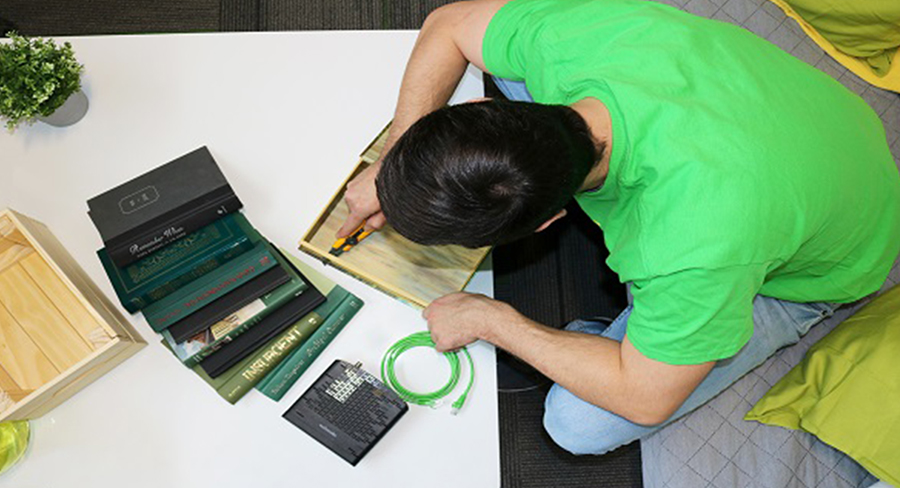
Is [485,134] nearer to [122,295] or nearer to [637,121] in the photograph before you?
[637,121]

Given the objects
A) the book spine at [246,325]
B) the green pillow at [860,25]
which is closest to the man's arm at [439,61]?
the book spine at [246,325]

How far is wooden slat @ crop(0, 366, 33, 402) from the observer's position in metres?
1.19

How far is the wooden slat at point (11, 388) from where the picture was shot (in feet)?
3.90

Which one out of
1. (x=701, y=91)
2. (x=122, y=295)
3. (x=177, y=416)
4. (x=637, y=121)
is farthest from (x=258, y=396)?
(x=701, y=91)

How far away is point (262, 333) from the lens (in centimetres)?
122

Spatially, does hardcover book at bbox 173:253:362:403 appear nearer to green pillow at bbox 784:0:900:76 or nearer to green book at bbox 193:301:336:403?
green book at bbox 193:301:336:403

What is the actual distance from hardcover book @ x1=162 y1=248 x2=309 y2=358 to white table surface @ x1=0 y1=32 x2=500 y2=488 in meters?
0.06

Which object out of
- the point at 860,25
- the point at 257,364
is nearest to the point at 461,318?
the point at 257,364

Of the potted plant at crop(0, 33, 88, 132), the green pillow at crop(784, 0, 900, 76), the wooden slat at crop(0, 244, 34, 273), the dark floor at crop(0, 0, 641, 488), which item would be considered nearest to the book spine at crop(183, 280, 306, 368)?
the wooden slat at crop(0, 244, 34, 273)

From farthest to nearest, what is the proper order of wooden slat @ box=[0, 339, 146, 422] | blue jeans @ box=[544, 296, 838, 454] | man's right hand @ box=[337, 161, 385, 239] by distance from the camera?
blue jeans @ box=[544, 296, 838, 454] < man's right hand @ box=[337, 161, 385, 239] < wooden slat @ box=[0, 339, 146, 422]

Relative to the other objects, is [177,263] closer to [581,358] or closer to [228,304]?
[228,304]

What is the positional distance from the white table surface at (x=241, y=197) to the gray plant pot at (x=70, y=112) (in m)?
0.01

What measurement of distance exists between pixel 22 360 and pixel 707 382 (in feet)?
3.89

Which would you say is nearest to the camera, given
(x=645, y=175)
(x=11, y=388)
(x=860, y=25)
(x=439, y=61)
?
(x=645, y=175)
